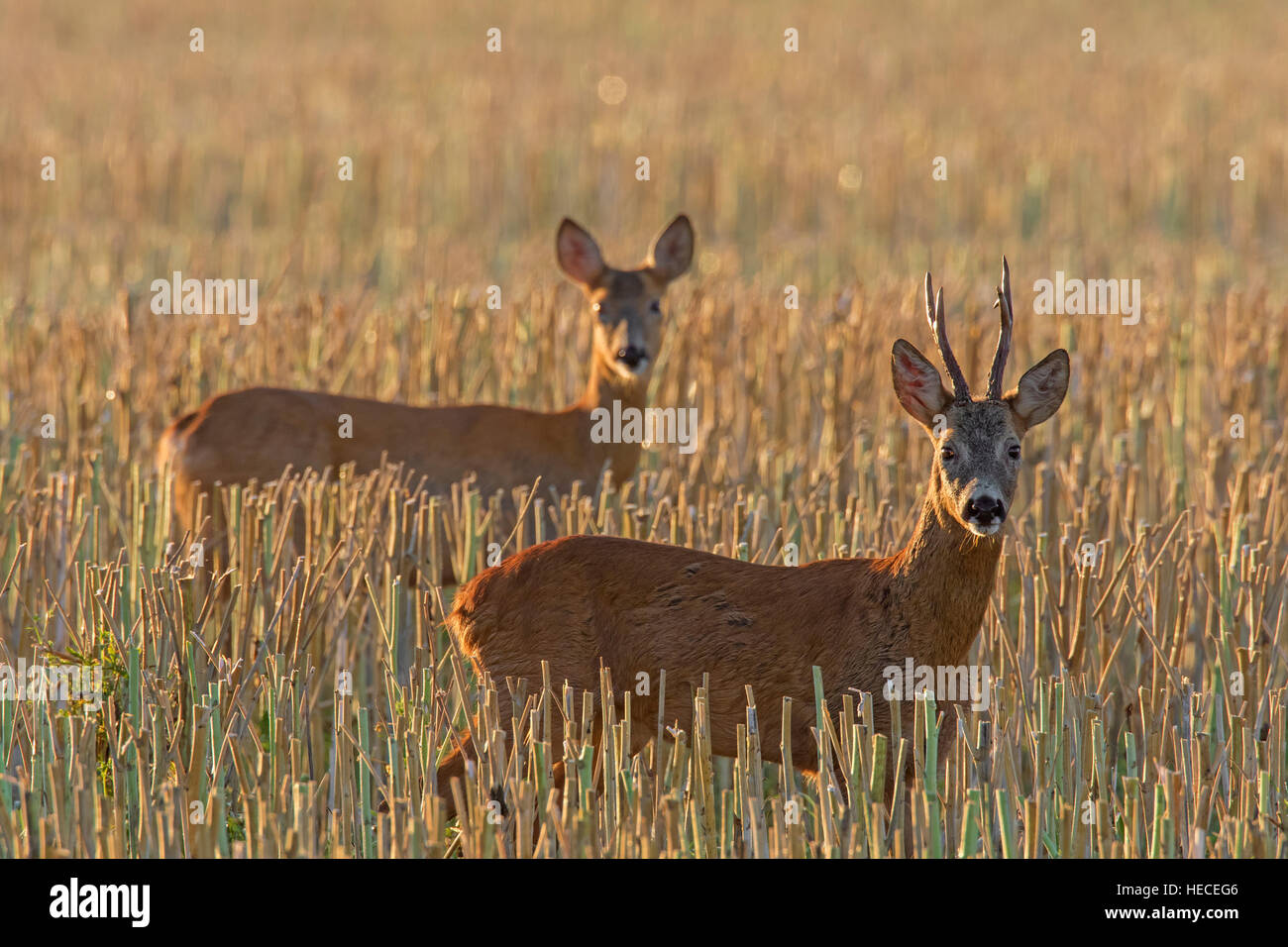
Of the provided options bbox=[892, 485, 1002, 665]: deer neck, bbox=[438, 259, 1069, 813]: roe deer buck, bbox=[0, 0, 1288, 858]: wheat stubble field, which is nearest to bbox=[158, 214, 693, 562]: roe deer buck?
bbox=[0, 0, 1288, 858]: wheat stubble field

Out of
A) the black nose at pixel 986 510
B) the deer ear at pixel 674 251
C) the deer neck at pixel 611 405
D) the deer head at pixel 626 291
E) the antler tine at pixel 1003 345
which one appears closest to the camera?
the black nose at pixel 986 510

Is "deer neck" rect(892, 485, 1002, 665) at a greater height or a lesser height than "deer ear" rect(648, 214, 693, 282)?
lesser

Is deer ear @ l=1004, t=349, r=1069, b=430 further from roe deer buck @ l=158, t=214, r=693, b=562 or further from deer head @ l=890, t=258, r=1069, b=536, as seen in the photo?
roe deer buck @ l=158, t=214, r=693, b=562

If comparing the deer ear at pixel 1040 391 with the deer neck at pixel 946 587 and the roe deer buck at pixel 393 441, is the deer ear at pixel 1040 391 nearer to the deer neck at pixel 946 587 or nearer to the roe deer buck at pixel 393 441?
the deer neck at pixel 946 587

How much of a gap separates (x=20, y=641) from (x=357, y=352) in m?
4.24

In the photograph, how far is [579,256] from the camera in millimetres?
7922

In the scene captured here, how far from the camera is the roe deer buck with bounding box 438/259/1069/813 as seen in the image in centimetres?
456

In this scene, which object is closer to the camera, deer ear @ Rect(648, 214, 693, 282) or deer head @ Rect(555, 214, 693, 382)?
deer head @ Rect(555, 214, 693, 382)

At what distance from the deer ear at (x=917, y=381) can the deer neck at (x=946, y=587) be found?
0.81 feet

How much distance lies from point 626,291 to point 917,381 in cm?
323

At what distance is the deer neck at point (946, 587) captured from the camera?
4566 mm

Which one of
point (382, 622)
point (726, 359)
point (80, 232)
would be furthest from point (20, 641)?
point (80, 232)

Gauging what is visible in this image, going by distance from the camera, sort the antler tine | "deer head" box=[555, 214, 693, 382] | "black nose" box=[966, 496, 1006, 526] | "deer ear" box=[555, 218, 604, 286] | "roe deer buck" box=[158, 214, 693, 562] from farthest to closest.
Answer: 1. "deer ear" box=[555, 218, 604, 286]
2. "deer head" box=[555, 214, 693, 382]
3. "roe deer buck" box=[158, 214, 693, 562]
4. the antler tine
5. "black nose" box=[966, 496, 1006, 526]

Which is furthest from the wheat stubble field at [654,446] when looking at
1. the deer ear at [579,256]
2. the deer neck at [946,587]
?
the deer ear at [579,256]
